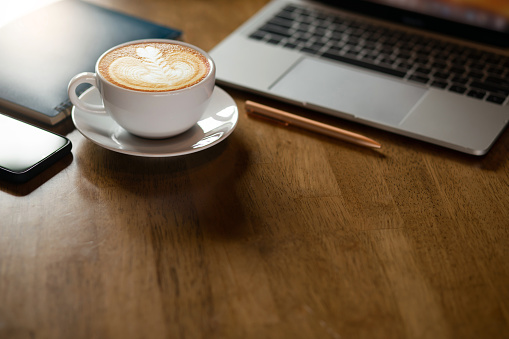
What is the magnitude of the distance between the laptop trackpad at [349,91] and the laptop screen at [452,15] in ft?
0.80

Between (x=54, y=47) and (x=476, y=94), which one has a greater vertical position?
(x=476, y=94)

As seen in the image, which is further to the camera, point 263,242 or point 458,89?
point 458,89

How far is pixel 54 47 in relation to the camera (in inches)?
35.9

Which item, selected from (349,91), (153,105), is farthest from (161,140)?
(349,91)

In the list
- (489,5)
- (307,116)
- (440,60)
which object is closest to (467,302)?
(307,116)

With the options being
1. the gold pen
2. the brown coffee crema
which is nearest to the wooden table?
the gold pen

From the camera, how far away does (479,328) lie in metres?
0.54

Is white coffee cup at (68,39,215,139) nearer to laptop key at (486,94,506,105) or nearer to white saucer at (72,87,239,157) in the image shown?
white saucer at (72,87,239,157)

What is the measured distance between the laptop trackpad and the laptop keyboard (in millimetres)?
38

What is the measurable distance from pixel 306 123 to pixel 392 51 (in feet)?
0.98

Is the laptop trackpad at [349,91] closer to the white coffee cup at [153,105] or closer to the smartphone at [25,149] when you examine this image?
the white coffee cup at [153,105]

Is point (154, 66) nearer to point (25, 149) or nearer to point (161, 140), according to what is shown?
point (161, 140)

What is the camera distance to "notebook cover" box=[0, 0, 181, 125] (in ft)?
2.58

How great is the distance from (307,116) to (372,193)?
0.19 m
